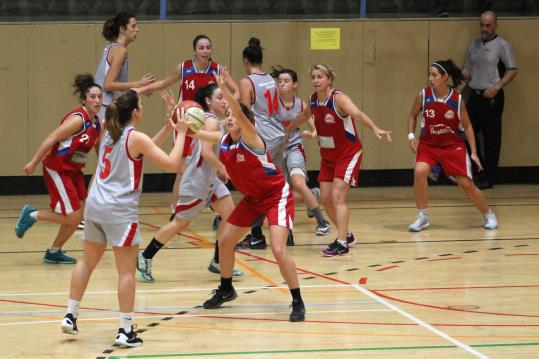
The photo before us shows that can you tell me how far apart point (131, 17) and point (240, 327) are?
5007mm

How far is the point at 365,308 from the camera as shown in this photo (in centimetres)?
765

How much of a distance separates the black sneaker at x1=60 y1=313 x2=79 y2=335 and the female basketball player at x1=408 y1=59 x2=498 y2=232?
17.3 ft

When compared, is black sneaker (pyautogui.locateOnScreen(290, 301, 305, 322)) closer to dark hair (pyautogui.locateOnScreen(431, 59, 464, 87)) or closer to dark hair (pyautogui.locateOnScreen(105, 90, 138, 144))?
dark hair (pyautogui.locateOnScreen(105, 90, 138, 144))

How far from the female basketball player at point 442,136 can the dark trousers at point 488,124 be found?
336 cm

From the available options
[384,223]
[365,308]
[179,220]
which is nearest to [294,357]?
[365,308]

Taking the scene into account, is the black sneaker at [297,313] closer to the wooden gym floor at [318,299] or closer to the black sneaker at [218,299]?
the wooden gym floor at [318,299]

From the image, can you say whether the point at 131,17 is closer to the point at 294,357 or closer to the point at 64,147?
the point at 64,147

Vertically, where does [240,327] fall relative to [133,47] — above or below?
below

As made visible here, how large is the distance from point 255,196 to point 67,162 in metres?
2.56

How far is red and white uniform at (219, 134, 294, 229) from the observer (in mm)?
7367

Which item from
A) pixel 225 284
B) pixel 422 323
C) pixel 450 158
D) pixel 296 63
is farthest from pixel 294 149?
pixel 422 323

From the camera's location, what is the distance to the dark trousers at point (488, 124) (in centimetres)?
1445

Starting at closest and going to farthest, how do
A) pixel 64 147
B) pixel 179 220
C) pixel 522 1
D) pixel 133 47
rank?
1. pixel 179 220
2. pixel 64 147
3. pixel 133 47
4. pixel 522 1

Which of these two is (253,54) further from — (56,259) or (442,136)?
(56,259)
